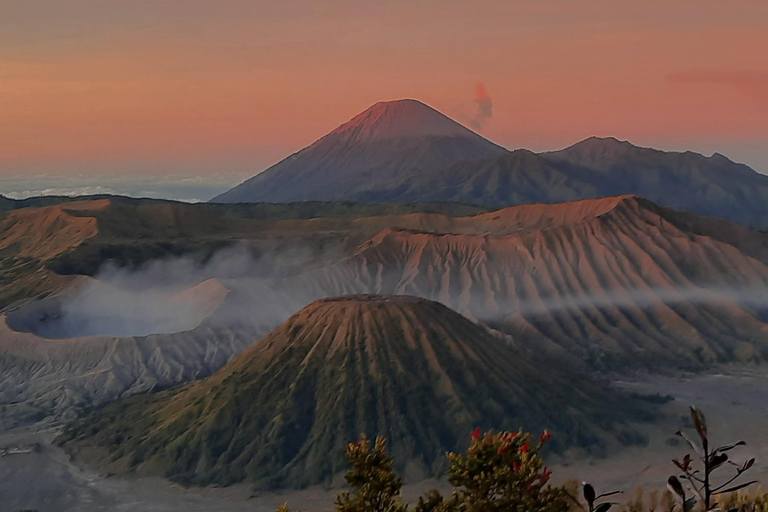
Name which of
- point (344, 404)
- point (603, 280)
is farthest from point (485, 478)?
point (603, 280)

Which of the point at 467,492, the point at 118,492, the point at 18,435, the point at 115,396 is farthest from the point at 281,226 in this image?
the point at 467,492

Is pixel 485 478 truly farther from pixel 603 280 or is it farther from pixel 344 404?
pixel 603 280

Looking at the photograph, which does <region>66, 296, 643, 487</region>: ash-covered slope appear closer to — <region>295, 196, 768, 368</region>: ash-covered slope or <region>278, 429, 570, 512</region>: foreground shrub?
<region>295, 196, 768, 368</region>: ash-covered slope

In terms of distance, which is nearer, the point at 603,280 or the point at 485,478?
the point at 485,478

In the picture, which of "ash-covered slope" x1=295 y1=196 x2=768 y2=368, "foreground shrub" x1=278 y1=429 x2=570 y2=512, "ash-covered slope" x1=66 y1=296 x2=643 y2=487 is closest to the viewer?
"foreground shrub" x1=278 y1=429 x2=570 y2=512

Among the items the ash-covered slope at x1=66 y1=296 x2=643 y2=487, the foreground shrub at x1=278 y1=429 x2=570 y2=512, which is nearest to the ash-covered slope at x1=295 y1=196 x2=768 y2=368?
the ash-covered slope at x1=66 y1=296 x2=643 y2=487

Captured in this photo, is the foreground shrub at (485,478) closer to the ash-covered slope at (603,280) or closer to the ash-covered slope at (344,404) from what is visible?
the ash-covered slope at (344,404)
